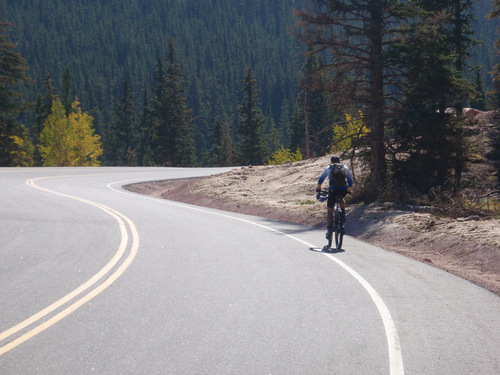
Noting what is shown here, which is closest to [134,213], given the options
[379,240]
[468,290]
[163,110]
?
[379,240]

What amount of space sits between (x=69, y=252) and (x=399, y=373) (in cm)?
735

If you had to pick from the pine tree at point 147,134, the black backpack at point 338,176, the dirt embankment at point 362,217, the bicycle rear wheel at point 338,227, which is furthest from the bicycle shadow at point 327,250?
the pine tree at point 147,134

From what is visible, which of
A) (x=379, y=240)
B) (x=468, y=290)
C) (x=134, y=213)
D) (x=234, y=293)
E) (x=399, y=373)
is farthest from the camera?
(x=134, y=213)

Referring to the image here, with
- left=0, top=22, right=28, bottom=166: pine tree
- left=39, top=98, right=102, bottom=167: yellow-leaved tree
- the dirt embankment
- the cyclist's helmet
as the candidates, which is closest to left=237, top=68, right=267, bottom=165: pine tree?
left=39, top=98, right=102, bottom=167: yellow-leaved tree

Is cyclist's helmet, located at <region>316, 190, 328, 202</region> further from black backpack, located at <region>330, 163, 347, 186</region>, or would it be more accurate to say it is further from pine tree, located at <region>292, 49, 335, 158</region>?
pine tree, located at <region>292, 49, 335, 158</region>

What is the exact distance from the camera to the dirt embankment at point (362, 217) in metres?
10.5

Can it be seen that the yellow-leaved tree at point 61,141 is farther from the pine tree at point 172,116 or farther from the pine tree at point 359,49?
the pine tree at point 359,49

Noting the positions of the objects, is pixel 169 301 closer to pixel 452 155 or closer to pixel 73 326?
pixel 73 326

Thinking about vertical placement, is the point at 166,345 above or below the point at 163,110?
below

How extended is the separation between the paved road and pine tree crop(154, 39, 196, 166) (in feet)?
194

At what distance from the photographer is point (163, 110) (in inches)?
2803

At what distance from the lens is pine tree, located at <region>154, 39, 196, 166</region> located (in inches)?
2724

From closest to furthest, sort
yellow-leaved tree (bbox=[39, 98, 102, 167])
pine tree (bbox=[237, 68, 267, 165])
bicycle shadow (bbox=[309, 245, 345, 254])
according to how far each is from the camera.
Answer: bicycle shadow (bbox=[309, 245, 345, 254])
yellow-leaved tree (bbox=[39, 98, 102, 167])
pine tree (bbox=[237, 68, 267, 165])

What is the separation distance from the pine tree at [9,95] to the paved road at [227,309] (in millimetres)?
41598
